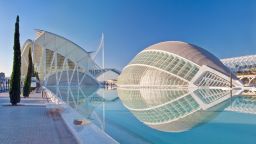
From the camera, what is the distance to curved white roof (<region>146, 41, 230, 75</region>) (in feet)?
135

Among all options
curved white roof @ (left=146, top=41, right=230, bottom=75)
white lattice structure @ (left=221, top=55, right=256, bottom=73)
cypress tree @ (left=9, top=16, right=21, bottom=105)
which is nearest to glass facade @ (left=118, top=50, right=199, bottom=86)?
curved white roof @ (left=146, top=41, right=230, bottom=75)

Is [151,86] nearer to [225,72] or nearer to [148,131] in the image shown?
[225,72]

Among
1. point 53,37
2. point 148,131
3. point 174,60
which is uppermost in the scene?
point 53,37

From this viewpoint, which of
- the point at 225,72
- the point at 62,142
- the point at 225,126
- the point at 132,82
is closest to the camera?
the point at 62,142

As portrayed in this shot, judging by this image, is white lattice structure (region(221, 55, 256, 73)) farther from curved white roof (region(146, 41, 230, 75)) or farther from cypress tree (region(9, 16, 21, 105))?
cypress tree (region(9, 16, 21, 105))

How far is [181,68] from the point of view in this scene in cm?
4172

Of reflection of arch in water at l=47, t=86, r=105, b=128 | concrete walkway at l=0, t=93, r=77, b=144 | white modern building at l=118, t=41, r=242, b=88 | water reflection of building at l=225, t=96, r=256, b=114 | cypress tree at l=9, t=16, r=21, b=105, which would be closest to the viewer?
concrete walkway at l=0, t=93, r=77, b=144

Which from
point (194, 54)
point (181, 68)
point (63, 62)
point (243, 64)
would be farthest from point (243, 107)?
point (243, 64)

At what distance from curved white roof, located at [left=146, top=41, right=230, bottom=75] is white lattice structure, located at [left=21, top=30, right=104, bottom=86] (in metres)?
22.9

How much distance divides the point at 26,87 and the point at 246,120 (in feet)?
55.6

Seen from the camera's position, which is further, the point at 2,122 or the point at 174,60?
the point at 174,60

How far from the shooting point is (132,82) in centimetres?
5338

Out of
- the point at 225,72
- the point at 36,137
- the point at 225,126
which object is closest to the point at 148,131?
the point at 225,126

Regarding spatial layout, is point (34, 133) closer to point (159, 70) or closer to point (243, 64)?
point (159, 70)
